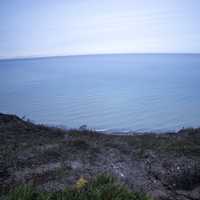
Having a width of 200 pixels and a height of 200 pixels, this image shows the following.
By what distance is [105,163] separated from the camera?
27.3 ft

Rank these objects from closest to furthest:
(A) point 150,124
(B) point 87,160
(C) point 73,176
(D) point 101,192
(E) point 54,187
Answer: (D) point 101,192
(E) point 54,187
(C) point 73,176
(B) point 87,160
(A) point 150,124

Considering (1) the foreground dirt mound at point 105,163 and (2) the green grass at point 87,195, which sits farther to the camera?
(1) the foreground dirt mound at point 105,163

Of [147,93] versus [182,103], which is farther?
[147,93]

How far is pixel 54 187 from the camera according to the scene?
6.35 metres

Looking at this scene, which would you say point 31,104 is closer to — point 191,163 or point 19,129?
point 19,129

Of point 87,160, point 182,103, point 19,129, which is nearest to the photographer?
point 87,160

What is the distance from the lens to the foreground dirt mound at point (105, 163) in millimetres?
6848

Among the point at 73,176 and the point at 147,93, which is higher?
the point at 147,93

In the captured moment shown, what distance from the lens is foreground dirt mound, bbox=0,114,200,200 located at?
685 cm

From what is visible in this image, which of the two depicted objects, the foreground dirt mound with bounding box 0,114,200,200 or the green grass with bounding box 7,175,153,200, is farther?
the foreground dirt mound with bounding box 0,114,200,200

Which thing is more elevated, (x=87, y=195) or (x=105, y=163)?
(x=87, y=195)

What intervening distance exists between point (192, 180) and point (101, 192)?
3.94m

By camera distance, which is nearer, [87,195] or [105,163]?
[87,195]

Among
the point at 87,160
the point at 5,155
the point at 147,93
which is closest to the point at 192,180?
the point at 87,160
